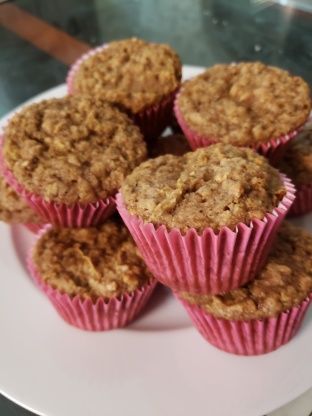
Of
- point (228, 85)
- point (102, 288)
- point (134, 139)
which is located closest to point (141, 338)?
point (102, 288)

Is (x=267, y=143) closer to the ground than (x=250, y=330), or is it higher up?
higher up

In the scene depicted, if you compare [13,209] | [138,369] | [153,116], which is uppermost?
[153,116]

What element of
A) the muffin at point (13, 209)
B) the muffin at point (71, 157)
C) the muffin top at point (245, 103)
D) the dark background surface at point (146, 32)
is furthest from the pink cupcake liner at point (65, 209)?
the dark background surface at point (146, 32)

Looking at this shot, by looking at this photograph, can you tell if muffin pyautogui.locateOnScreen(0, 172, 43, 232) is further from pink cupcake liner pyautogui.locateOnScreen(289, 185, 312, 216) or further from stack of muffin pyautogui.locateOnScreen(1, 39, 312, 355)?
pink cupcake liner pyautogui.locateOnScreen(289, 185, 312, 216)

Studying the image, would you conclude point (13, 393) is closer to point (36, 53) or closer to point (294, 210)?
point (294, 210)

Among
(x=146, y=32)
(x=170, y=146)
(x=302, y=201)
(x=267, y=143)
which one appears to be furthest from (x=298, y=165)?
(x=146, y=32)

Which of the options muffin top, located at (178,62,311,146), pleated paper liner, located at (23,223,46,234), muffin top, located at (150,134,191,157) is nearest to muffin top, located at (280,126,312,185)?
muffin top, located at (178,62,311,146)

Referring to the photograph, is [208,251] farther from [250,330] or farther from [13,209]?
[13,209]

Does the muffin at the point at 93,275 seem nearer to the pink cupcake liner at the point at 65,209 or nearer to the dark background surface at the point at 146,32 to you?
the pink cupcake liner at the point at 65,209
